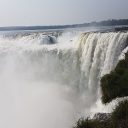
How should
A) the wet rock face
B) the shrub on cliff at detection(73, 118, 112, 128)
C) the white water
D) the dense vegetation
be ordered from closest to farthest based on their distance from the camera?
the shrub on cliff at detection(73, 118, 112, 128), the wet rock face, the dense vegetation, the white water

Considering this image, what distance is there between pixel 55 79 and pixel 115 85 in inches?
814

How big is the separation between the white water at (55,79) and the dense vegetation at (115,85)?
440 cm

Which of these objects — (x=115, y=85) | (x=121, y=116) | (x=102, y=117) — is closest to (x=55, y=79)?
(x=115, y=85)

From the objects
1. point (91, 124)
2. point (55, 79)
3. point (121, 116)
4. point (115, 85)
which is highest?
point (121, 116)

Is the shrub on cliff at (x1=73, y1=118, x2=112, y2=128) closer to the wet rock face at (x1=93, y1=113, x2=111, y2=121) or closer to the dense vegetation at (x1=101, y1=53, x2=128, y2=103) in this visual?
the wet rock face at (x1=93, y1=113, x2=111, y2=121)

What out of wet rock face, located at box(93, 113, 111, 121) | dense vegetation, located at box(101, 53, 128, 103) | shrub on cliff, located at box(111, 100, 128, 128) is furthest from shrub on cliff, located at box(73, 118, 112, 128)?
dense vegetation, located at box(101, 53, 128, 103)

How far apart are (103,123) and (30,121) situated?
13577 mm

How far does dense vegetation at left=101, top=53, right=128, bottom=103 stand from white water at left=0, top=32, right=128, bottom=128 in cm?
440

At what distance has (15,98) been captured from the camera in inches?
1275

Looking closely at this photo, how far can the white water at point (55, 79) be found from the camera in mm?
24688

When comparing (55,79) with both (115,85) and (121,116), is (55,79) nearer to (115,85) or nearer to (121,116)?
(115,85)

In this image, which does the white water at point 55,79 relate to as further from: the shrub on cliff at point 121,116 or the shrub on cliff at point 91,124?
the shrub on cliff at point 91,124

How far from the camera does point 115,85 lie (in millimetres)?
14609

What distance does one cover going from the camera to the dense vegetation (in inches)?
556
